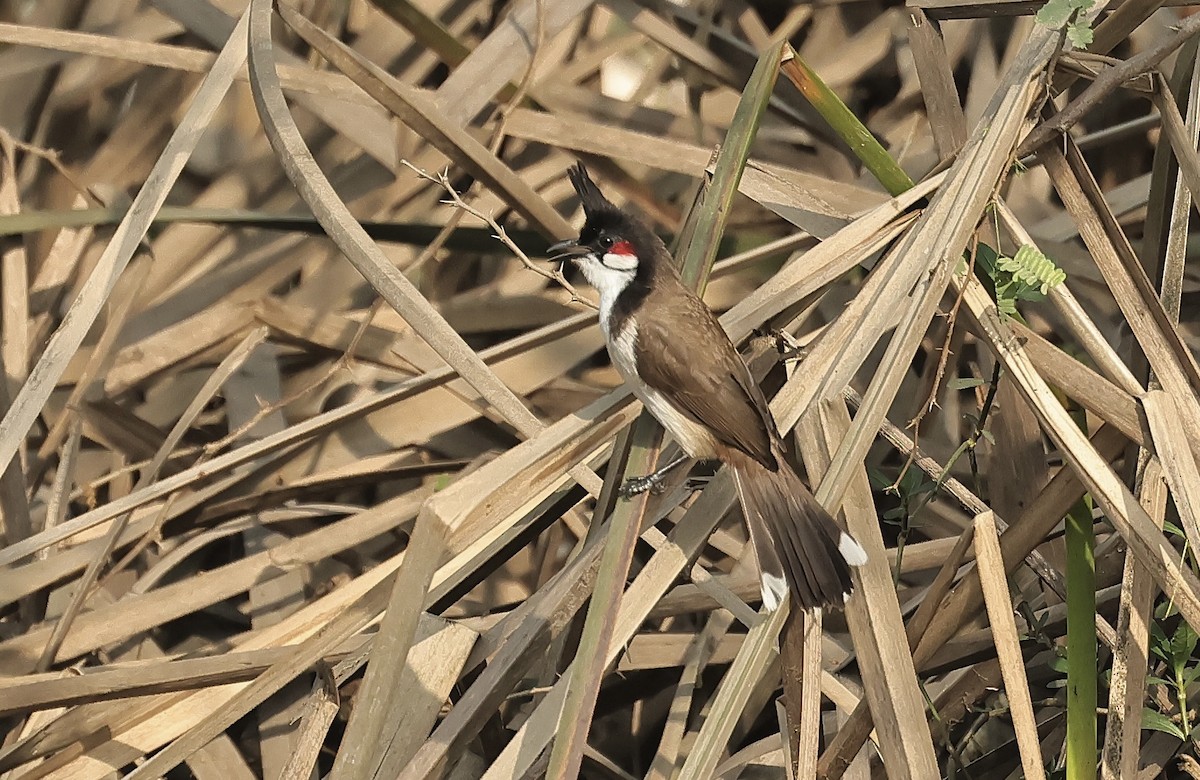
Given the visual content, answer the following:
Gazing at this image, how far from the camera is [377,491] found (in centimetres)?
324

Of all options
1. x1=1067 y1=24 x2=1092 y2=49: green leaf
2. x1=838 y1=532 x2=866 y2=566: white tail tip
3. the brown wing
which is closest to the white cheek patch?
the brown wing

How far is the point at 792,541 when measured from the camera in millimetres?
2084

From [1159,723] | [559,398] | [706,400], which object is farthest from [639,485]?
[559,398]

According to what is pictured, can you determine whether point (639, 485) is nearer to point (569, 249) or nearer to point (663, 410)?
point (663, 410)

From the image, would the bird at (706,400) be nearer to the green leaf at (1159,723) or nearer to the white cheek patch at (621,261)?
the white cheek patch at (621,261)

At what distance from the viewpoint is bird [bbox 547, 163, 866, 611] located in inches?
77.8

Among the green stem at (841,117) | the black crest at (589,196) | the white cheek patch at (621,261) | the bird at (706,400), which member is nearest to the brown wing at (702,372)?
the bird at (706,400)

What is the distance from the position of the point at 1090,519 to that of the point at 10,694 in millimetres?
1859

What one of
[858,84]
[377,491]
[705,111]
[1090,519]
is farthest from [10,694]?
[858,84]

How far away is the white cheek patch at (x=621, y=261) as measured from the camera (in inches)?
95.9

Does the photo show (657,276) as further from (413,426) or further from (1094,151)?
(1094,151)

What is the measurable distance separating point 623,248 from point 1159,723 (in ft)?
4.28

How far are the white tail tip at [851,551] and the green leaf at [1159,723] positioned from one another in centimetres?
57

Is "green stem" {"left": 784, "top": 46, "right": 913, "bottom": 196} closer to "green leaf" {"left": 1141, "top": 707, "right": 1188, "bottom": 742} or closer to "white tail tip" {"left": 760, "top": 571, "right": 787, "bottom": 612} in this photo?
"white tail tip" {"left": 760, "top": 571, "right": 787, "bottom": 612}
